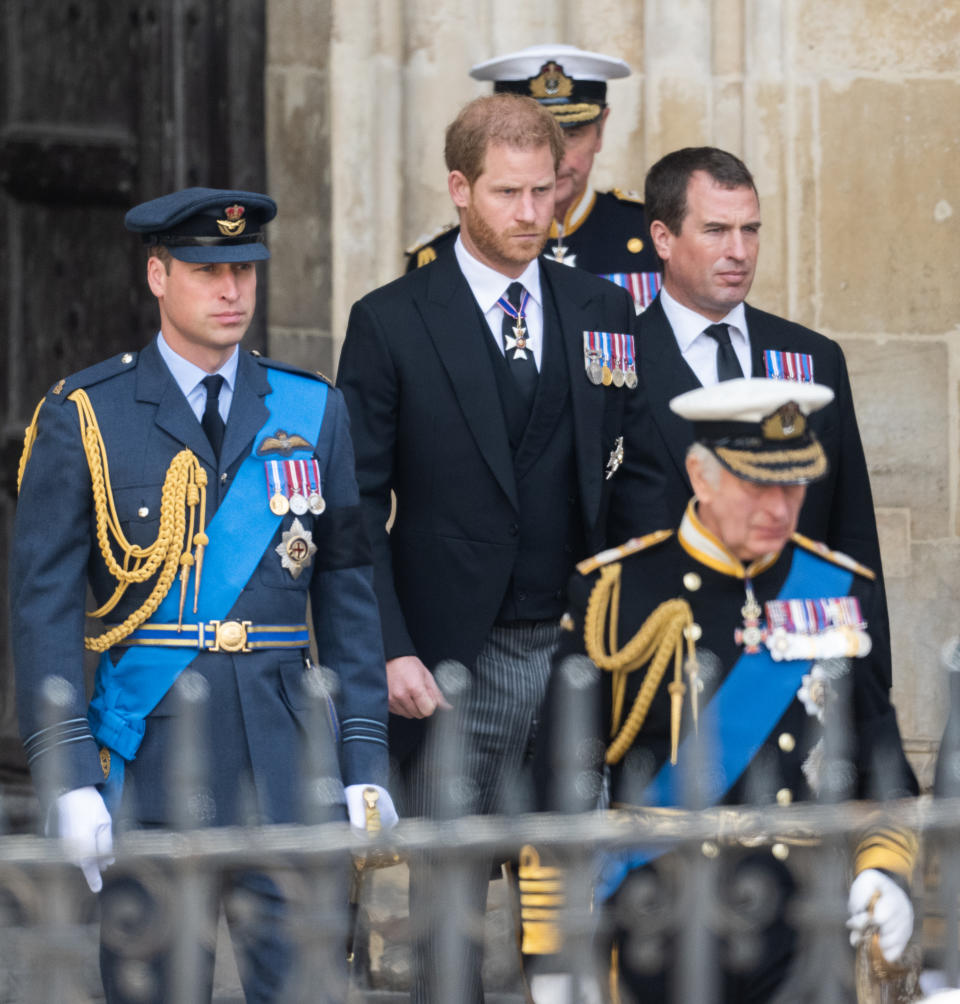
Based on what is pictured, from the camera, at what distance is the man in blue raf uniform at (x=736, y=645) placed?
9.71 ft

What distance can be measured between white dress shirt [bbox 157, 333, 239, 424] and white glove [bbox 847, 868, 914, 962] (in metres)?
1.28

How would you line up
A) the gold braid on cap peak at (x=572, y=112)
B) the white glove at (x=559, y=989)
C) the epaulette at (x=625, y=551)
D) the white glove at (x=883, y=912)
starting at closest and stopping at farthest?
the white glove at (x=559, y=989)
the white glove at (x=883, y=912)
the epaulette at (x=625, y=551)
the gold braid on cap peak at (x=572, y=112)

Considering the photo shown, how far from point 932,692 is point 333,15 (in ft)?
7.14

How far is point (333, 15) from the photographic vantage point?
16.9 ft

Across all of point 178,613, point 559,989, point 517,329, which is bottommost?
point 559,989

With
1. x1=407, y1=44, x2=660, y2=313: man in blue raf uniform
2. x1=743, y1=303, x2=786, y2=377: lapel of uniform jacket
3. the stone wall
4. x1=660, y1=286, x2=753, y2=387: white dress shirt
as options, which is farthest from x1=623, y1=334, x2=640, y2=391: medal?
the stone wall

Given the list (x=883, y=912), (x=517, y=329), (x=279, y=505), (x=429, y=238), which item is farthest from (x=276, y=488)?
(x=429, y=238)

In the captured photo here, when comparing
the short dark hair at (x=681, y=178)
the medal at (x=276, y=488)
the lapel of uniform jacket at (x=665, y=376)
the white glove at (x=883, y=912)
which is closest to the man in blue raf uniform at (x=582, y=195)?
the short dark hair at (x=681, y=178)

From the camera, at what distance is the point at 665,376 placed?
4.03 metres

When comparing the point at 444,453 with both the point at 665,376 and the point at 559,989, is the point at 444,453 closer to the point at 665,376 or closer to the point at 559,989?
the point at 665,376

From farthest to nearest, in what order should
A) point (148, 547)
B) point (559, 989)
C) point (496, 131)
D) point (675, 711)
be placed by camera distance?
point (496, 131)
point (148, 547)
point (675, 711)
point (559, 989)

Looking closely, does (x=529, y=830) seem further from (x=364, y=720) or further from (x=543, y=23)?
(x=543, y=23)

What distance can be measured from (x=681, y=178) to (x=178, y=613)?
1.43m

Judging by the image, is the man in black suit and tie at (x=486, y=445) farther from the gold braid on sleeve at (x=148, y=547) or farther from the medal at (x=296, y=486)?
the gold braid on sleeve at (x=148, y=547)
